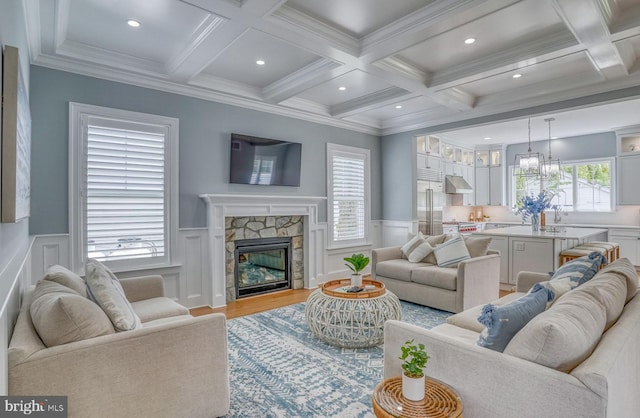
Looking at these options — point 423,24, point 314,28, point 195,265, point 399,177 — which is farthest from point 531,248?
point 195,265

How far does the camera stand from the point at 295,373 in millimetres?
2594

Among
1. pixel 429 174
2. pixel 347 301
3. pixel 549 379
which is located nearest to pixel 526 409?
pixel 549 379

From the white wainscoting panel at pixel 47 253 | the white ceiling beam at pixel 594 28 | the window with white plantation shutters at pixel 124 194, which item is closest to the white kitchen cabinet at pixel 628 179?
the white ceiling beam at pixel 594 28

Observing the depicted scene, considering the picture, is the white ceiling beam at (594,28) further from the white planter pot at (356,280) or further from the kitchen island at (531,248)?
the white planter pot at (356,280)

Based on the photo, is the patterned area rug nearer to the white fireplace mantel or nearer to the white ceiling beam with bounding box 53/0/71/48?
the white fireplace mantel

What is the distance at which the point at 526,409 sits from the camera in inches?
52.8

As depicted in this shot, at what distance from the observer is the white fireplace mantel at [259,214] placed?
435cm

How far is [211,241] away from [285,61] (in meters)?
2.29

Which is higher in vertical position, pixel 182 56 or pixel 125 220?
pixel 182 56

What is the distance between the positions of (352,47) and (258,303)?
3.19m

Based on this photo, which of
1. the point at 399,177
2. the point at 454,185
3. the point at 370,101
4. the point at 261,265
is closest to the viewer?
the point at 370,101

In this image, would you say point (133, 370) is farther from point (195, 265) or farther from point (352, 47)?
point (352, 47)

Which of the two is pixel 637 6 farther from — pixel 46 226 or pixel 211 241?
pixel 46 226

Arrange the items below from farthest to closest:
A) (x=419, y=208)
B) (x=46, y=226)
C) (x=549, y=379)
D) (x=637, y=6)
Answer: (x=419, y=208) → (x=46, y=226) → (x=637, y=6) → (x=549, y=379)
